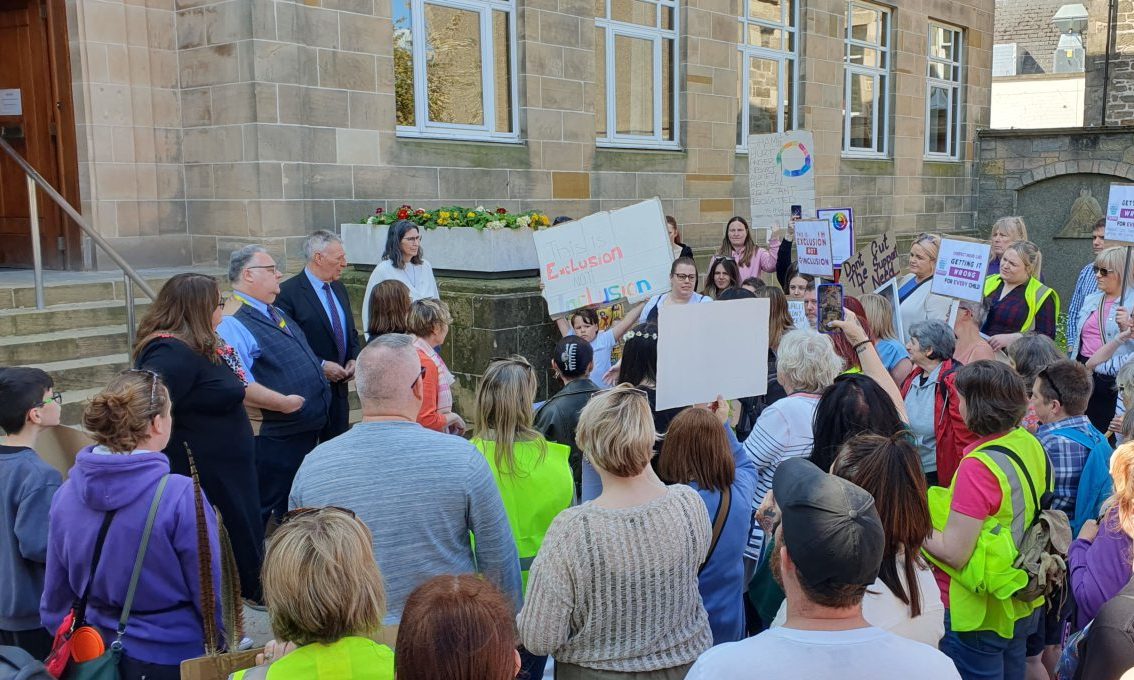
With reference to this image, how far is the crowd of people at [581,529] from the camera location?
1.87m

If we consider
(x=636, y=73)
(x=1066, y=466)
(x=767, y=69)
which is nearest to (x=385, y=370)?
(x=1066, y=466)

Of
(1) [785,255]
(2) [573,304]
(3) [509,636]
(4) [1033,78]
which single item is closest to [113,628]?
(3) [509,636]

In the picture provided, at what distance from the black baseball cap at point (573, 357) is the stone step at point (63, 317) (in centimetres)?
446

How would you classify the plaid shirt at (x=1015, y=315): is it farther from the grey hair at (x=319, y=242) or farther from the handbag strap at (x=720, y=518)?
the grey hair at (x=319, y=242)

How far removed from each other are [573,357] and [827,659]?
2642 mm

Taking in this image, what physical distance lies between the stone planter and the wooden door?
10.1 feet

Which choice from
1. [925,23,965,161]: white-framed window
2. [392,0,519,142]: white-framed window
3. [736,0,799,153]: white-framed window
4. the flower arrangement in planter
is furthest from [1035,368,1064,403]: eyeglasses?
[925,23,965,161]: white-framed window

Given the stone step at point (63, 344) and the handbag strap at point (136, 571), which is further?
the stone step at point (63, 344)

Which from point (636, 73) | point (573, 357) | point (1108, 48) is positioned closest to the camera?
point (573, 357)

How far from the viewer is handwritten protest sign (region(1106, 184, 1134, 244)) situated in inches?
247

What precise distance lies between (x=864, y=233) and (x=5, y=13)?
41.7 ft

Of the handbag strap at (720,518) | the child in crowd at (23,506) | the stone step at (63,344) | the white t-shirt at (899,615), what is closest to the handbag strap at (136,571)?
the child in crowd at (23,506)

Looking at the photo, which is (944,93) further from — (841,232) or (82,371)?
(82,371)

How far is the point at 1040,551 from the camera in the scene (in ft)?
10.3
